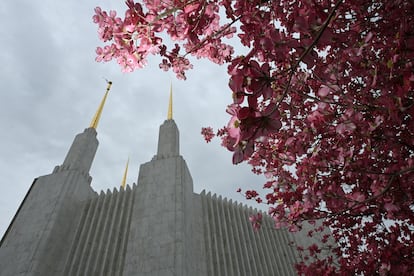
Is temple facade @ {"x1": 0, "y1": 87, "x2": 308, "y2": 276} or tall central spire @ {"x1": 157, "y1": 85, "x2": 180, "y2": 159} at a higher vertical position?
tall central spire @ {"x1": 157, "y1": 85, "x2": 180, "y2": 159}

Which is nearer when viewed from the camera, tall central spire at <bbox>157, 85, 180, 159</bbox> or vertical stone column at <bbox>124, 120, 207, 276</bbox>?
vertical stone column at <bbox>124, 120, 207, 276</bbox>

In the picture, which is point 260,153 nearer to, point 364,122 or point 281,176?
point 281,176

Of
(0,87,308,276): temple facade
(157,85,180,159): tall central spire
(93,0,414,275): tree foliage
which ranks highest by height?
(157,85,180,159): tall central spire

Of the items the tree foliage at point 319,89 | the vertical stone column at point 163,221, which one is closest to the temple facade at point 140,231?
the vertical stone column at point 163,221

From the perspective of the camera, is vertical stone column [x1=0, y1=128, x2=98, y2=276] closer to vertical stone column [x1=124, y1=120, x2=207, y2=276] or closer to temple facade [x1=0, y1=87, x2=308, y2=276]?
temple facade [x1=0, y1=87, x2=308, y2=276]

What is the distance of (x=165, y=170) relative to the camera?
1061cm

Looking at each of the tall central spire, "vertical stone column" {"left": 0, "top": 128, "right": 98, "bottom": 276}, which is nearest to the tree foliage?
the tall central spire

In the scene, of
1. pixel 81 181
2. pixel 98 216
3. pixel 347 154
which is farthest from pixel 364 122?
pixel 81 181

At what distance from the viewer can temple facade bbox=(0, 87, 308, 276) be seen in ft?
28.1

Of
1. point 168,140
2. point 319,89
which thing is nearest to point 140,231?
point 168,140

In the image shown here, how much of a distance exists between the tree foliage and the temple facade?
4.96m

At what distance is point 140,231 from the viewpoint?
29.2 ft

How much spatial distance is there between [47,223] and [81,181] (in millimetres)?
2534

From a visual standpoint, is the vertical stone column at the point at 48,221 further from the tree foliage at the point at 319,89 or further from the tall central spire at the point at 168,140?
the tree foliage at the point at 319,89
